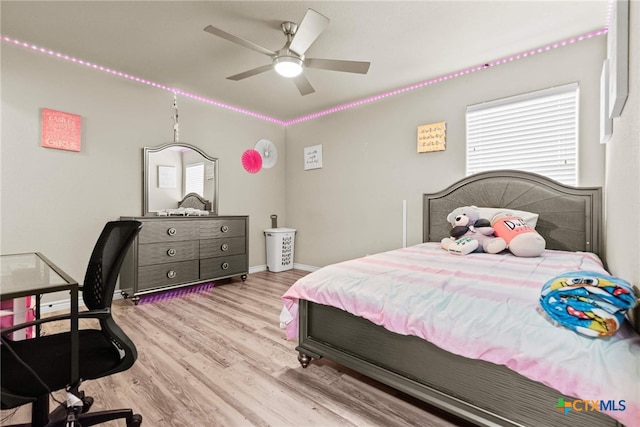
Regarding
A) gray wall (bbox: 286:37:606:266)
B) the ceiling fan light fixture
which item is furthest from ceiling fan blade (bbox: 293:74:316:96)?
gray wall (bbox: 286:37:606:266)

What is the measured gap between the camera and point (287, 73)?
2471 mm

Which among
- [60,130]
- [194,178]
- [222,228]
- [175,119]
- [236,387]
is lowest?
[236,387]

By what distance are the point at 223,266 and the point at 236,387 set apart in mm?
2339

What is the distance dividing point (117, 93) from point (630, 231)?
4.33 meters

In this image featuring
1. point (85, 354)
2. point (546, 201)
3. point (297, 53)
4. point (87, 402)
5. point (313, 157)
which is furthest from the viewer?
point (313, 157)

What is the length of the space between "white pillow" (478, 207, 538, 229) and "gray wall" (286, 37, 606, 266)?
1.70ft

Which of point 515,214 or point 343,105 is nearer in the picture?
point 515,214

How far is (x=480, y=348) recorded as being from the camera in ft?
3.88

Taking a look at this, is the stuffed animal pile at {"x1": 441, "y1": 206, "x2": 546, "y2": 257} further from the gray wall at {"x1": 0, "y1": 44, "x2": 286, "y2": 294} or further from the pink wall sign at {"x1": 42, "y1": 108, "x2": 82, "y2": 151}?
the pink wall sign at {"x1": 42, "y1": 108, "x2": 82, "y2": 151}

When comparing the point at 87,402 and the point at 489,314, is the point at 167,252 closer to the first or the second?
the point at 87,402

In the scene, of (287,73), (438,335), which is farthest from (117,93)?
(438,335)

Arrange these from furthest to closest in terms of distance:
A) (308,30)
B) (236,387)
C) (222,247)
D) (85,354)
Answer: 1. (222,247)
2. (308,30)
3. (236,387)
4. (85,354)

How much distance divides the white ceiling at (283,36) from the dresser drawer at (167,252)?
190 centimetres

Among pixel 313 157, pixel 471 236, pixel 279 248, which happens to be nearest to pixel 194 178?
pixel 279 248
